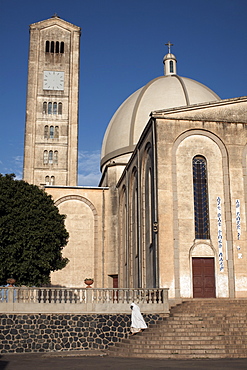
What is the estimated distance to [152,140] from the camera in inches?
995

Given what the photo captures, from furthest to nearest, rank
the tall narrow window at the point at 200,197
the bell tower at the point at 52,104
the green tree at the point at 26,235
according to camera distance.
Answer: the bell tower at the point at 52,104, the green tree at the point at 26,235, the tall narrow window at the point at 200,197

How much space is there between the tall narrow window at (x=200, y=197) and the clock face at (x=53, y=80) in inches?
1064

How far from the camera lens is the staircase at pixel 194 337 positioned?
16.4 m

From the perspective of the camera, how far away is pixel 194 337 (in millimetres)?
17250

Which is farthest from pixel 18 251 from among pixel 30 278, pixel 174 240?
pixel 174 240

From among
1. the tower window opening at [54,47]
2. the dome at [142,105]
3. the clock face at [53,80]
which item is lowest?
the dome at [142,105]

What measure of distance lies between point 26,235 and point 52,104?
2425cm

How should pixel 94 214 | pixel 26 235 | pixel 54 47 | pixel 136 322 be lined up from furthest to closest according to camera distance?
pixel 54 47 < pixel 94 214 < pixel 26 235 < pixel 136 322

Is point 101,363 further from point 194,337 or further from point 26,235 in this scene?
point 26,235

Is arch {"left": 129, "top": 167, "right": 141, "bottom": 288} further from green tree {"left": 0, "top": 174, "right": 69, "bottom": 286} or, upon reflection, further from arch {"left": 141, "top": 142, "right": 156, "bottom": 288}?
green tree {"left": 0, "top": 174, "right": 69, "bottom": 286}

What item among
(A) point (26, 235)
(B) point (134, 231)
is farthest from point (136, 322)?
(B) point (134, 231)

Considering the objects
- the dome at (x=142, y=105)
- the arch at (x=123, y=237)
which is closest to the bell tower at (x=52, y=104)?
the dome at (x=142, y=105)

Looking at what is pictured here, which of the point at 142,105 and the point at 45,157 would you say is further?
the point at 45,157

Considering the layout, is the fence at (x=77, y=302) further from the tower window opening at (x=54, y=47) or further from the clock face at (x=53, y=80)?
the tower window opening at (x=54, y=47)
